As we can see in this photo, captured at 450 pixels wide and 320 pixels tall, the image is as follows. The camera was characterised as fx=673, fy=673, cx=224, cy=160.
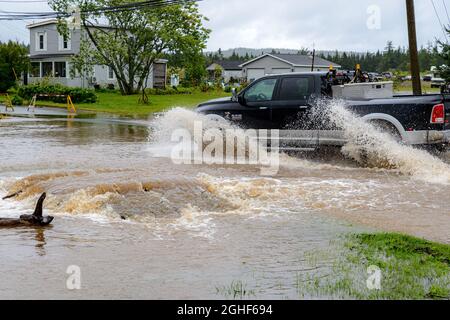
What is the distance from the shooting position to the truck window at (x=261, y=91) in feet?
49.5

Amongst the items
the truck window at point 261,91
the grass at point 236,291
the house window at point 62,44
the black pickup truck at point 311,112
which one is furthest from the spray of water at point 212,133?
the house window at point 62,44

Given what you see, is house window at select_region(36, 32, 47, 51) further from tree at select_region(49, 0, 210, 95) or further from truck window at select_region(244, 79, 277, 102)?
truck window at select_region(244, 79, 277, 102)

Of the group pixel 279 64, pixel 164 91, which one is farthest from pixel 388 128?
pixel 279 64


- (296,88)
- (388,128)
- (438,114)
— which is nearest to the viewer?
(438,114)

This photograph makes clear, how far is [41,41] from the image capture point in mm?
59531

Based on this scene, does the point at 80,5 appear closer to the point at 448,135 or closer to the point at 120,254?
the point at 448,135

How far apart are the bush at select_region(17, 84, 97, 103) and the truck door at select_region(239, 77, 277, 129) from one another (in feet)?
89.2

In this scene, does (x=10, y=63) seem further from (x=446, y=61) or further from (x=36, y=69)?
(x=446, y=61)

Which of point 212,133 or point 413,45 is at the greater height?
point 413,45

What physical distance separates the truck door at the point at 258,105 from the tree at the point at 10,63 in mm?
39796

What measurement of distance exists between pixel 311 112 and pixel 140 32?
111 ft

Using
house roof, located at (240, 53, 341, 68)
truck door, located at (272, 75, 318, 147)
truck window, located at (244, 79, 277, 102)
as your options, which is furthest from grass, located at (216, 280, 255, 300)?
house roof, located at (240, 53, 341, 68)

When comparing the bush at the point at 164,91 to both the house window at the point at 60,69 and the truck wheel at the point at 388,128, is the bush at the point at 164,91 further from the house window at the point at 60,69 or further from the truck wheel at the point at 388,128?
the truck wheel at the point at 388,128

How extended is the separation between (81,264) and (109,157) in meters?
8.68
